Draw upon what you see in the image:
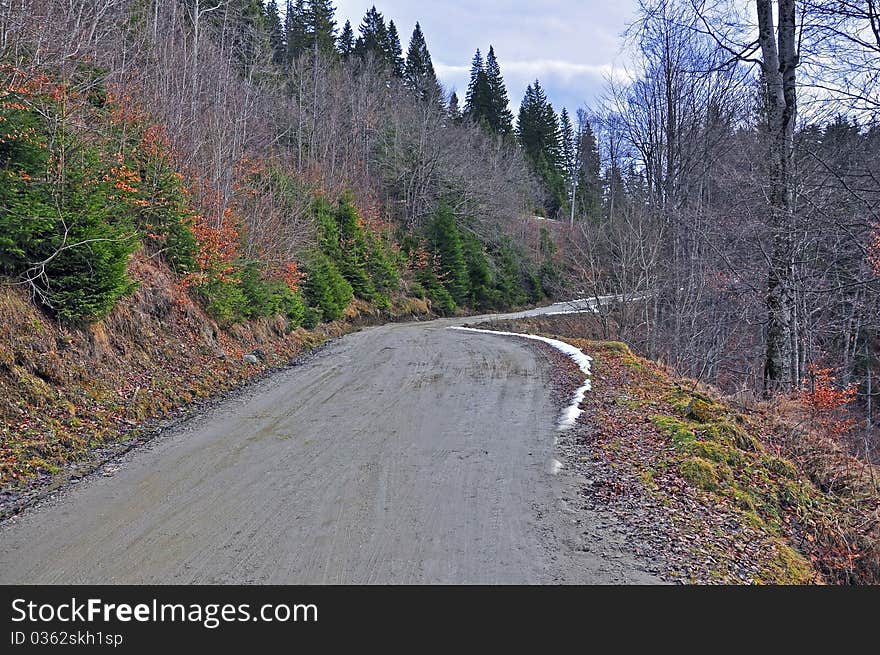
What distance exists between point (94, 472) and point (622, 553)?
17.6ft

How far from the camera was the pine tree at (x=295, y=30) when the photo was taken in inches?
1697

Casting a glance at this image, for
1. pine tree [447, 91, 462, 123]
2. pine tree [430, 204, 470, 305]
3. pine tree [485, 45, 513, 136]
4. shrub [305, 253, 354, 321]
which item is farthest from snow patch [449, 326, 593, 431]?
pine tree [485, 45, 513, 136]

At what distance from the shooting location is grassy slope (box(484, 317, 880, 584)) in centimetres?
438

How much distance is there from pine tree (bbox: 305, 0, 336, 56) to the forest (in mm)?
6956

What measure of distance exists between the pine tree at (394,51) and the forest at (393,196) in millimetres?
15406

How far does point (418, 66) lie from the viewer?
53344mm

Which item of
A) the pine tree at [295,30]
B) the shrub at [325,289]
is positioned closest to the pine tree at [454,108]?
the pine tree at [295,30]

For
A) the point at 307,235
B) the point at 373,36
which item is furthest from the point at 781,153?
the point at 373,36

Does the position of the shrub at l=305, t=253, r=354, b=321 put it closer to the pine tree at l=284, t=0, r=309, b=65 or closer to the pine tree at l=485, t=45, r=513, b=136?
the pine tree at l=284, t=0, r=309, b=65

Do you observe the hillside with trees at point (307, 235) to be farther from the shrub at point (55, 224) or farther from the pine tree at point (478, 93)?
the pine tree at point (478, 93)

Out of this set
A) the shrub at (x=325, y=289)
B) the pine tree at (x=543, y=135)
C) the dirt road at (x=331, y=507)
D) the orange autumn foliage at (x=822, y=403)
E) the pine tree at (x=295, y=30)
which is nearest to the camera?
the dirt road at (x=331, y=507)
